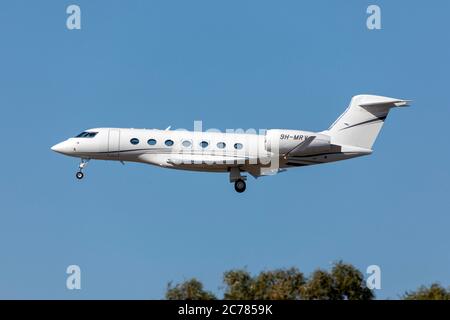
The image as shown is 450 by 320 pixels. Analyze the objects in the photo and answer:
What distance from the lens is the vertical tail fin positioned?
161 feet

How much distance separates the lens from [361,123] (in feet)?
162

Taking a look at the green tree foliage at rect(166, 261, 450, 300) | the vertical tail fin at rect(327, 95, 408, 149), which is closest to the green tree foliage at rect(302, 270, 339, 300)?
the green tree foliage at rect(166, 261, 450, 300)

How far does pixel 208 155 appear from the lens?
47781 mm

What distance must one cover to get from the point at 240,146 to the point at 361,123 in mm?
5671

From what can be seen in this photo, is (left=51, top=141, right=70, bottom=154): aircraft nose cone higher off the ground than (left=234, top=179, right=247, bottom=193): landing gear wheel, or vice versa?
(left=51, top=141, right=70, bottom=154): aircraft nose cone

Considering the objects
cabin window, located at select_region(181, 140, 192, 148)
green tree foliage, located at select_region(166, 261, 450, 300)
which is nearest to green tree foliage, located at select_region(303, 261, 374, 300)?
green tree foliage, located at select_region(166, 261, 450, 300)

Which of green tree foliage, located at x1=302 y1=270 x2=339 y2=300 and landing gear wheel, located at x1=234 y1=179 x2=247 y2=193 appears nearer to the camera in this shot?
green tree foliage, located at x1=302 y1=270 x2=339 y2=300

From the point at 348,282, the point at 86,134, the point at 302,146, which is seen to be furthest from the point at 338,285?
the point at 86,134

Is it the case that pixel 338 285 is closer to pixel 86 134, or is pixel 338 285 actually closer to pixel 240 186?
pixel 240 186

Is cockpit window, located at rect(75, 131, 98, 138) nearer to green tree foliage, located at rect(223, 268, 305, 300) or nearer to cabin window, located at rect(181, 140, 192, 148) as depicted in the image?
cabin window, located at rect(181, 140, 192, 148)

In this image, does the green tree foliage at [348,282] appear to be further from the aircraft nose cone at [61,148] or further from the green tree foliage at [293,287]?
the aircraft nose cone at [61,148]

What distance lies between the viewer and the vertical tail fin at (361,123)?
49156mm

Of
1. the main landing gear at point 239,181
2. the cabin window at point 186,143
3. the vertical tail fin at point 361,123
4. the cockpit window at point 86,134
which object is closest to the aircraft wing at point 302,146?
the vertical tail fin at point 361,123
